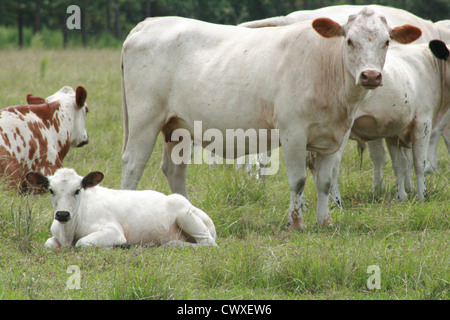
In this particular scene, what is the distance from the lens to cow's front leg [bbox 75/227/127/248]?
5735 millimetres

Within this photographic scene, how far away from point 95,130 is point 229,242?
6092 millimetres

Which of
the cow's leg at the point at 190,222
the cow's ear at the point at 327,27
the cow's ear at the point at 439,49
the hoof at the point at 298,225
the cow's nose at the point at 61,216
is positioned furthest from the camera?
the cow's ear at the point at 439,49

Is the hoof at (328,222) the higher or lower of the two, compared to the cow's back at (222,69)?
lower

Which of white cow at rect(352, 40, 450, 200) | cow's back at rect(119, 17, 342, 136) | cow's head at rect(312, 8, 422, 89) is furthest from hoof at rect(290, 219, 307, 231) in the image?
white cow at rect(352, 40, 450, 200)

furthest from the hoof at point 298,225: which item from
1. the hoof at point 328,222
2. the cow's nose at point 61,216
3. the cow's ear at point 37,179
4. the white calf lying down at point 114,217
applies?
the cow's ear at point 37,179

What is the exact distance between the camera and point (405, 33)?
20.7ft

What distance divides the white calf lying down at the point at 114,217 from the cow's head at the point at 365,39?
5.93 feet

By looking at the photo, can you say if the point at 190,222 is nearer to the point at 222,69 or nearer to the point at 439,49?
the point at 222,69

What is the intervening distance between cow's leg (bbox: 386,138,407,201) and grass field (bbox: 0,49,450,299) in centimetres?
18

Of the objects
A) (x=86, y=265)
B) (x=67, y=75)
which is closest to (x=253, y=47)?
(x=86, y=265)

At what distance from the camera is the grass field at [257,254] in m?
4.74

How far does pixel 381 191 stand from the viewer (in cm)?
795

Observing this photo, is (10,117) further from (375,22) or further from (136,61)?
(375,22)

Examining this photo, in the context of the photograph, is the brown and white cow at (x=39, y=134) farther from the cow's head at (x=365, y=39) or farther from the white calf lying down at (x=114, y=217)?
the cow's head at (x=365, y=39)
